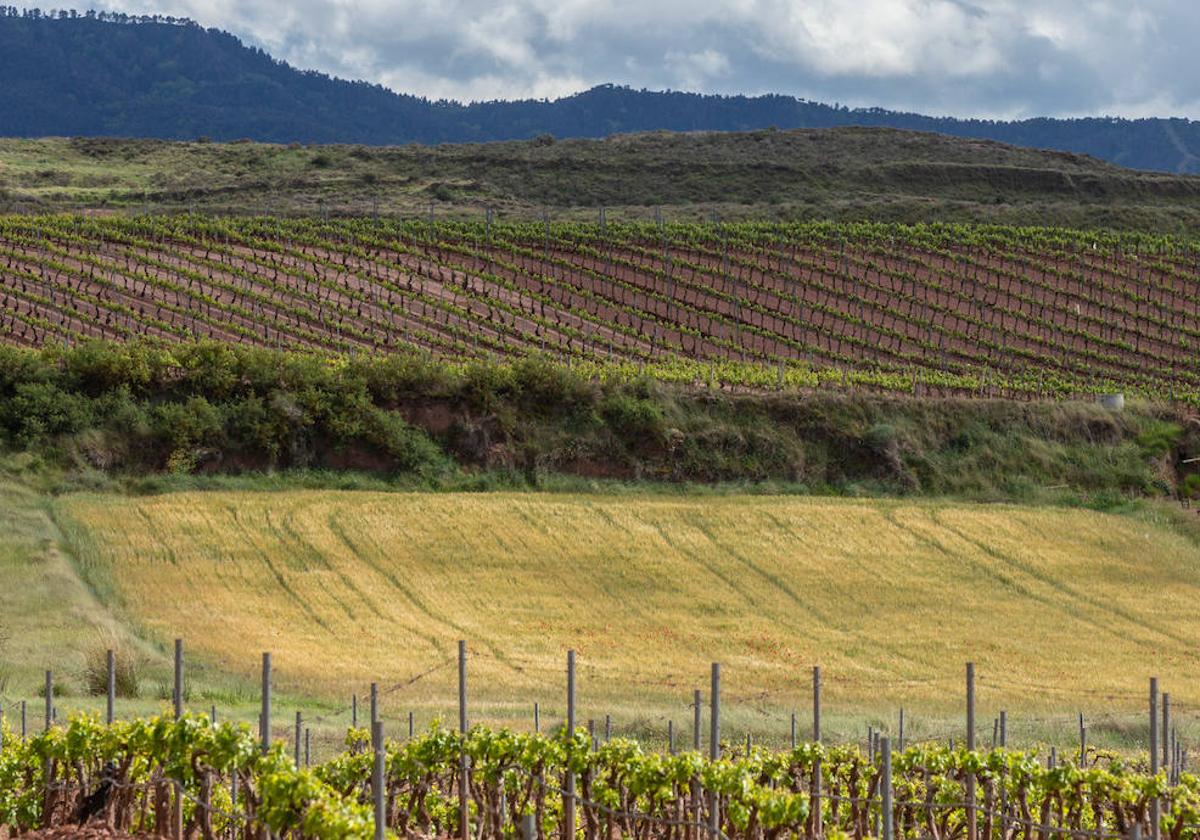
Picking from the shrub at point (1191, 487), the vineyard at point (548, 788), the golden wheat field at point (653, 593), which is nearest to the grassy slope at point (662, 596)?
the golden wheat field at point (653, 593)

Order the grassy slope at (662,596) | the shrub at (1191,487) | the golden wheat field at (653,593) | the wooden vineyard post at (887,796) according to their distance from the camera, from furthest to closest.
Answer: the shrub at (1191,487) < the golden wheat field at (653,593) < the grassy slope at (662,596) < the wooden vineyard post at (887,796)

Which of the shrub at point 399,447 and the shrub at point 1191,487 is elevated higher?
the shrub at point 399,447

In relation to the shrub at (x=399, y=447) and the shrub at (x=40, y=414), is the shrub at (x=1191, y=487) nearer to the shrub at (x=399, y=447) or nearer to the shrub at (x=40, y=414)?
the shrub at (x=399, y=447)

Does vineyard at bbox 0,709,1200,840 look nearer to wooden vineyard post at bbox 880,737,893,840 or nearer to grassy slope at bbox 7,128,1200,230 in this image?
wooden vineyard post at bbox 880,737,893,840

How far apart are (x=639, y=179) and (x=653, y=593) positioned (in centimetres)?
7770

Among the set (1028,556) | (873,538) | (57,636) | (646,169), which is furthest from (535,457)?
(646,169)

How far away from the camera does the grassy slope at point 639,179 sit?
10088 cm

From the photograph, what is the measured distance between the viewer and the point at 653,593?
44.9 metres

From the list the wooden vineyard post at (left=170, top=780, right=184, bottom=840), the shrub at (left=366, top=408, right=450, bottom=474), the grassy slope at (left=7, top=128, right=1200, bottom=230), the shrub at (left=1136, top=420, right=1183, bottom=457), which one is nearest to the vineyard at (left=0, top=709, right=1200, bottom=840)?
the wooden vineyard post at (left=170, top=780, right=184, bottom=840)

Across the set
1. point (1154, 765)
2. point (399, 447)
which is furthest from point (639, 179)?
point (1154, 765)

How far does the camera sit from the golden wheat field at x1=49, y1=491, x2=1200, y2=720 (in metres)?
36.6

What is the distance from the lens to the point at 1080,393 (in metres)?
68.7

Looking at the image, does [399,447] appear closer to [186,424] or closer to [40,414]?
[186,424]

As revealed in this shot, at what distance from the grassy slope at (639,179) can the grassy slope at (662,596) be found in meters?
45.9
